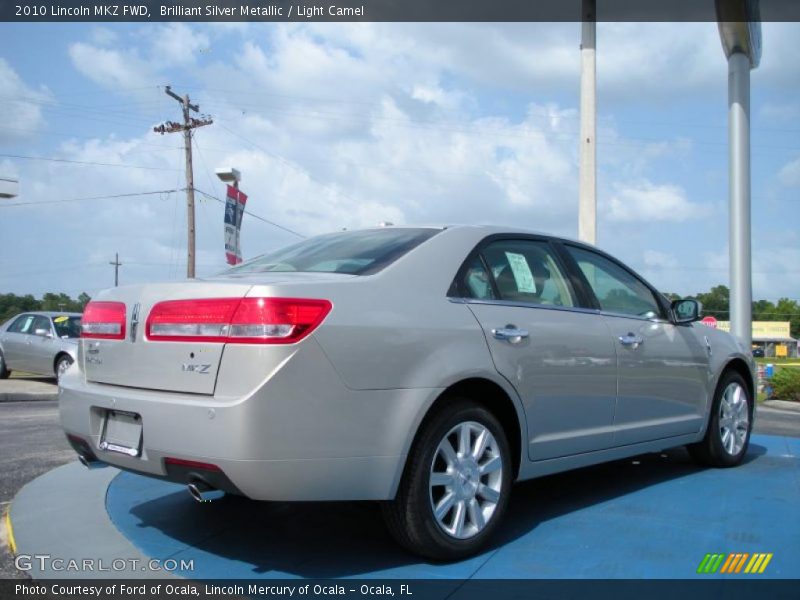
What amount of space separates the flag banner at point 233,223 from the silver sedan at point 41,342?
3.44 metres

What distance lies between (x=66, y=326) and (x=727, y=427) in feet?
41.1

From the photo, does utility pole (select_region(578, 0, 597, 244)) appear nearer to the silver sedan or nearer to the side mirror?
the side mirror

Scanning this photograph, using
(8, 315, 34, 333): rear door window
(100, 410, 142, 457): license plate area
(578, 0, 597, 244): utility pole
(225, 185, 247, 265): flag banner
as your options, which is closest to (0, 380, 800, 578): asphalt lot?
(100, 410, 142, 457): license plate area

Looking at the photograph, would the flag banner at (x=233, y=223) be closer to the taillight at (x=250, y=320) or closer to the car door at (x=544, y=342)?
the car door at (x=544, y=342)

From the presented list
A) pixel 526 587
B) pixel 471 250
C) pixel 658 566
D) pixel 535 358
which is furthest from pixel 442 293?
pixel 658 566

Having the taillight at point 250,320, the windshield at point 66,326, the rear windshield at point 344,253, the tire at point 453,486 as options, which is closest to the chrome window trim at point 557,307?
the rear windshield at point 344,253

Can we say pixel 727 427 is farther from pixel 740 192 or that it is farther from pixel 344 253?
pixel 740 192

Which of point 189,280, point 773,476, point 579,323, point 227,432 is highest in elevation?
point 189,280

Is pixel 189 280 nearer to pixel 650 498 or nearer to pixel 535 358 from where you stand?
pixel 535 358

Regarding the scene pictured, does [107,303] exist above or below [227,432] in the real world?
above

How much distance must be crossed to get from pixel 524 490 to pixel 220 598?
243cm

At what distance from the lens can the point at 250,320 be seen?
2920mm

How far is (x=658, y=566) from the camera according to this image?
3303mm

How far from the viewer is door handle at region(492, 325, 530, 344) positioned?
11.9 feet
